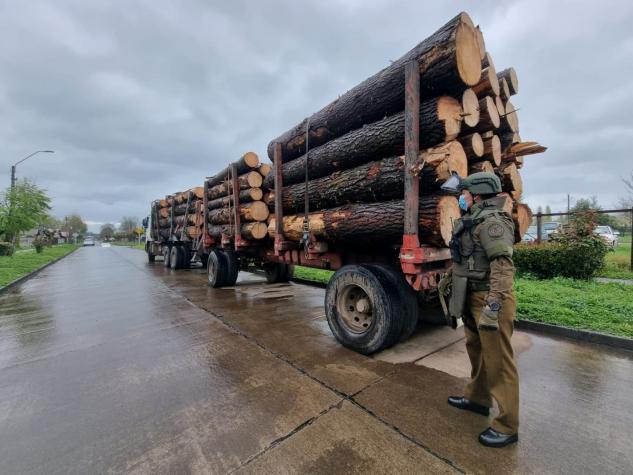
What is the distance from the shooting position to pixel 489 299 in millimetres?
2043

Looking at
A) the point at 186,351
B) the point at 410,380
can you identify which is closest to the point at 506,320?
the point at 410,380

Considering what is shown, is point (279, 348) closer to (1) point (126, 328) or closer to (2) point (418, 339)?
(2) point (418, 339)

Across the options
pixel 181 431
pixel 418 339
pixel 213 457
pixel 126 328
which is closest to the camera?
pixel 213 457

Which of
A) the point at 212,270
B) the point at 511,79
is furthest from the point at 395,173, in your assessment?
the point at 212,270

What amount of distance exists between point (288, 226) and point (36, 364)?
11.9 ft

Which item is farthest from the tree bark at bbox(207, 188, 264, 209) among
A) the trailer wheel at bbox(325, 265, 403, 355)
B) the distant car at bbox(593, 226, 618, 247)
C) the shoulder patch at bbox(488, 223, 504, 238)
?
the distant car at bbox(593, 226, 618, 247)

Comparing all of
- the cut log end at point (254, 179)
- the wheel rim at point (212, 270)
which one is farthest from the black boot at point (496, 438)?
the wheel rim at point (212, 270)

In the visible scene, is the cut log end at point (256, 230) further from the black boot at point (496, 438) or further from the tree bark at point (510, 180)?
the black boot at point (496, 438)

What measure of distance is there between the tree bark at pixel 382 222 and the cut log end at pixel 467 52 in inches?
48.2

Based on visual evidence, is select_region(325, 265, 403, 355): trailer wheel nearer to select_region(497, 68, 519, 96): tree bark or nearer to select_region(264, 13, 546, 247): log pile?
select_region(264, 13, 546, 247): log pile

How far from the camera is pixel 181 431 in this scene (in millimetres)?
2232

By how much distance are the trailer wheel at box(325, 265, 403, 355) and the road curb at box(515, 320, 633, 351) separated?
2.36m

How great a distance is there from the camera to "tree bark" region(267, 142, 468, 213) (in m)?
2.96

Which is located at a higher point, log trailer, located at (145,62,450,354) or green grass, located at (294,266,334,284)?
log trailer, located at (145,62,450,354)
